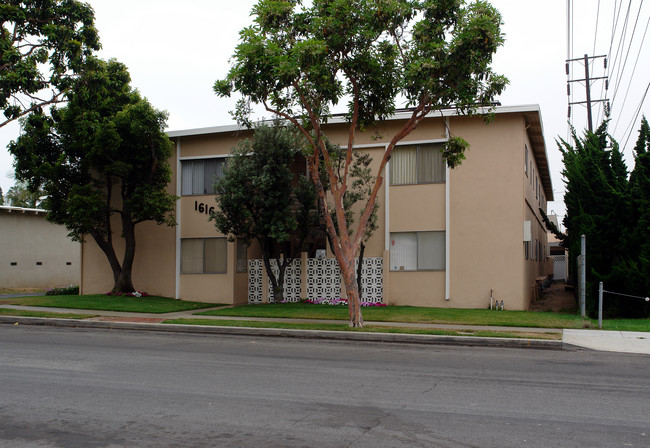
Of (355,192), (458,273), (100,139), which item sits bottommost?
(458,273)

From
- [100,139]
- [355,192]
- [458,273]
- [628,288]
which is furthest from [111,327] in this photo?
[628,288]

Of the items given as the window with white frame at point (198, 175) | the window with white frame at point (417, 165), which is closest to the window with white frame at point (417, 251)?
the window with white frame at point (417, 165)

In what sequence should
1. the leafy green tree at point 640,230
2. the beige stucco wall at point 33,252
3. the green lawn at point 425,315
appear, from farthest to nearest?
the beige stucco wall at point 33,252
the leafy green tree at point 640,230
the green lawn at point 425,315

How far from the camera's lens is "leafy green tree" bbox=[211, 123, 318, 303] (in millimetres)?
19391

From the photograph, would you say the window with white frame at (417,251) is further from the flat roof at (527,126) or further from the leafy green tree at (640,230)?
the leafy green tree at (640,230)

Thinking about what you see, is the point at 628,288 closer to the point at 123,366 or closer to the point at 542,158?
the point at 542,158

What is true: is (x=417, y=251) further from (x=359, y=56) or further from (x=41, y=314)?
(x=41, y=314)

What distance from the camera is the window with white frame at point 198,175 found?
2300 cm

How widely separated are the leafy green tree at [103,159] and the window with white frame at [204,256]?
56.9 inches

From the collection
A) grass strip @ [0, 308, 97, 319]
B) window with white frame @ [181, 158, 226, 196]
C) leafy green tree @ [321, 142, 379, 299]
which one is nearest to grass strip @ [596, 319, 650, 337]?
leafy green tree @ [321, 142, 379, 299]

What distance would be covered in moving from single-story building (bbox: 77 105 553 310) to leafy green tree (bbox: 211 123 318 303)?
203 cm

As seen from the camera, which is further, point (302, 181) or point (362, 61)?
point (302, 181)

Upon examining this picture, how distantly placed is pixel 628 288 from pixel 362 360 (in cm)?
1153

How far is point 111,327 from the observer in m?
15.4
